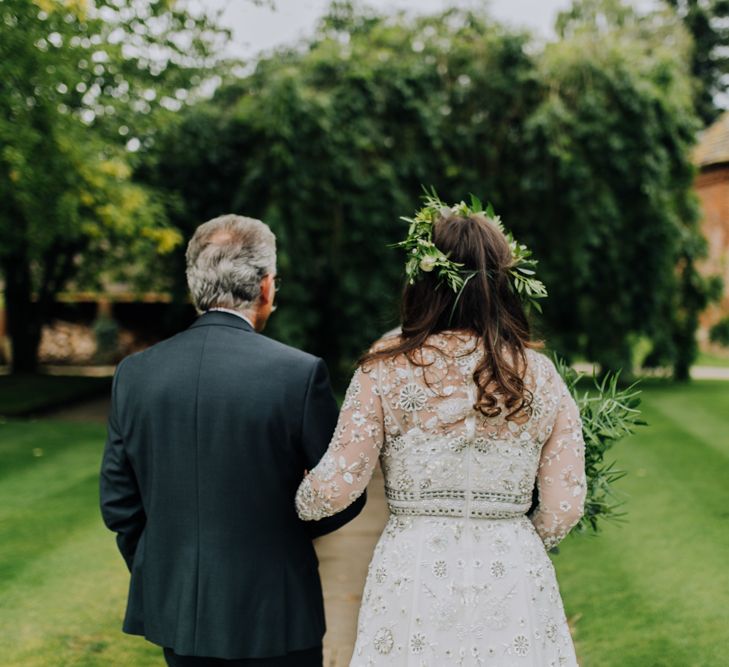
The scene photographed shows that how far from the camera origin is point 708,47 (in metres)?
29.5

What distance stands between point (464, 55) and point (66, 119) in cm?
706

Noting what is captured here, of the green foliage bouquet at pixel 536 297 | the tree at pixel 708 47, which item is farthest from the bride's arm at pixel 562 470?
the tree at pixel 708 47

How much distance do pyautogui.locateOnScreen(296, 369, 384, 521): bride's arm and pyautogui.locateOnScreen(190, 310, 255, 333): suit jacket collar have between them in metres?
0.37

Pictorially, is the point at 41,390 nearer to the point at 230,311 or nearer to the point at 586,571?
the point at 586,571

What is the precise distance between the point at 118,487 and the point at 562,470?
122 centimetres

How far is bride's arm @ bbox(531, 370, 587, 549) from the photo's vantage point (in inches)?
83.6

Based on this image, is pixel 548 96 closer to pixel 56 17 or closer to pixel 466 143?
pixel 466 143

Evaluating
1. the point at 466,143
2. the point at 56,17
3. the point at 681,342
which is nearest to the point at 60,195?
the point at 56,17

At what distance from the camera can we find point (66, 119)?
8734 mm

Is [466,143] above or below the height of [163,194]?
above

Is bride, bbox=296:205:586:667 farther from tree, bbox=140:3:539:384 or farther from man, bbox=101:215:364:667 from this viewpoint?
tree, bbox=140:3:539:384

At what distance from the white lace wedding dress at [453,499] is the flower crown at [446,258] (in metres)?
0.16

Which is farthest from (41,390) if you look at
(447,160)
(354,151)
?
(447,160)

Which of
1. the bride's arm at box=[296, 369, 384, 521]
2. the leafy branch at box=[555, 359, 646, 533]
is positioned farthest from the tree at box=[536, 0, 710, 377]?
the bride's arm at box=[296, 369, 384, 521]
